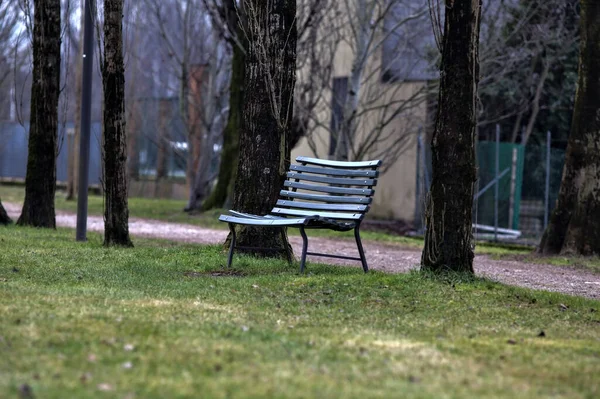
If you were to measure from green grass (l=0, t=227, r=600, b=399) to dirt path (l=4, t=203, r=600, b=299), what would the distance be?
1768 millimetres

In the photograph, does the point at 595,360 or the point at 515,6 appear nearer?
the point at 595,360

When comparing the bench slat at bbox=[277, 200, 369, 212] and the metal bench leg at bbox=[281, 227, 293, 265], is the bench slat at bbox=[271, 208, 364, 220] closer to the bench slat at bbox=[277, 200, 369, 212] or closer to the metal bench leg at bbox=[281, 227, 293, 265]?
the bench slat at bbox=[277, 200, 369, 212]

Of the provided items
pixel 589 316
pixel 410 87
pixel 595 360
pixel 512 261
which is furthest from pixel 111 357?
pixel 410 87

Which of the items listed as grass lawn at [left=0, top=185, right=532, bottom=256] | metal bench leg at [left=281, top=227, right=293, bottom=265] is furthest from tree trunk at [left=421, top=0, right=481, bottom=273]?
grass lawn at [left=0, top=185, right=532, bottom=256]

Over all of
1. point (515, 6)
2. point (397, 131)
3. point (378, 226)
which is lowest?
point (378, 226)

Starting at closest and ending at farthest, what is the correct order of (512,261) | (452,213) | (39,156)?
(452,213) → (512,261) → (39,156)

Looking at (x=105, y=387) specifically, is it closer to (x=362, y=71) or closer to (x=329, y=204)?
(x=329, y=204)

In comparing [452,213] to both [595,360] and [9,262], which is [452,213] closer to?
[595,360]

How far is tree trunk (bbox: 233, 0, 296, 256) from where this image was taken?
34.6 ft

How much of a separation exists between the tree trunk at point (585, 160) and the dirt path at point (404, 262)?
129cm

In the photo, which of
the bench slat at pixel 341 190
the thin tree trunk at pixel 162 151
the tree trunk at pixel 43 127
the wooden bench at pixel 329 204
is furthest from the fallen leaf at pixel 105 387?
the thin tree trunk at pixel 162 151

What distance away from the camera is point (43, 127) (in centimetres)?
1504

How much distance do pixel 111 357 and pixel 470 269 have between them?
4.68m

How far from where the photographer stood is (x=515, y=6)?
22344mm
